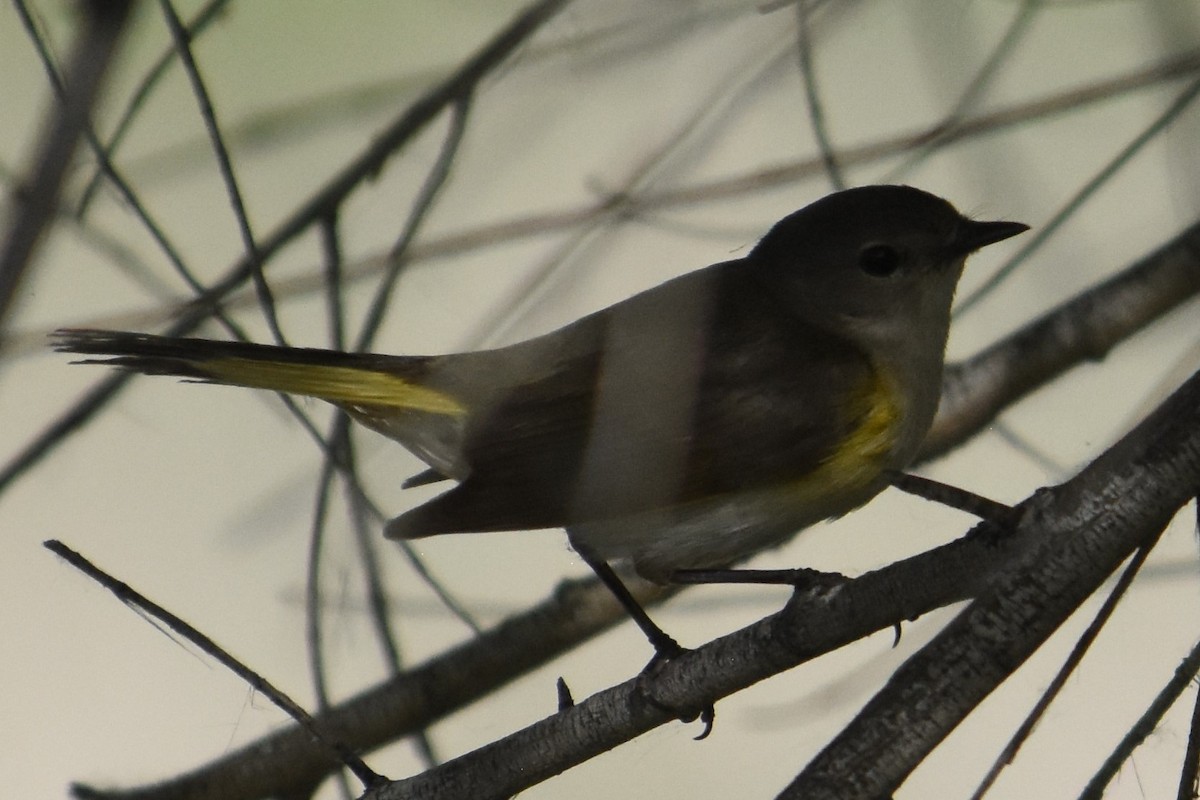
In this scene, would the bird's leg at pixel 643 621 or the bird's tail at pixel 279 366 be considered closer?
the bird's tail at pixel 279 366

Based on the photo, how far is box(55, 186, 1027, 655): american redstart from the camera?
7.93 feet

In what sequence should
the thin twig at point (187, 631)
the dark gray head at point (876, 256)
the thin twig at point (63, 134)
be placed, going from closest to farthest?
the thin twig at point (63, 134)
the thin twig at point (187, 631)
the dark gray head at point (876, 256)

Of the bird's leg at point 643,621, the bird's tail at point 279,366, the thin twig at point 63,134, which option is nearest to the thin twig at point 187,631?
the thin twig at point 63,134

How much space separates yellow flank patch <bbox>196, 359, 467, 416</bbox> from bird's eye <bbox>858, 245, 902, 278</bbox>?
90cm

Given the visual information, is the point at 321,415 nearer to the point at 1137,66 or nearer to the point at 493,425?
the point at 493,425

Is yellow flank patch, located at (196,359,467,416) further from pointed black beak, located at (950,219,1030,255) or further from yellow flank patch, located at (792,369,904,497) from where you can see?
pointed black beak, located at (950,219,1030,255)

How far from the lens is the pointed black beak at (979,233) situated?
8.75 ft

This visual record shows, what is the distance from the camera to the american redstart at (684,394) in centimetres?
242

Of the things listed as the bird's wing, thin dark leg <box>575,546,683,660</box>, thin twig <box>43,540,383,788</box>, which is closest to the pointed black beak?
the bird's wing

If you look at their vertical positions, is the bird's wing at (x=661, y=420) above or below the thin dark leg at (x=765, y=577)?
above

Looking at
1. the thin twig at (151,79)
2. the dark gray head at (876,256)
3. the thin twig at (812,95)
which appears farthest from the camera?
the dark gray head at (876,256)

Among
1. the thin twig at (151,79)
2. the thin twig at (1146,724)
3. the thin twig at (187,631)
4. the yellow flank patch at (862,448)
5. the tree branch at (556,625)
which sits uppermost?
the thin twig at (151,79)

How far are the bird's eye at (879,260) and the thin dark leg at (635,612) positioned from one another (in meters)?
0.84

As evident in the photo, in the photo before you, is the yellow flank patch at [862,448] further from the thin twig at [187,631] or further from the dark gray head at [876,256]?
the thin twig at [187,631]
